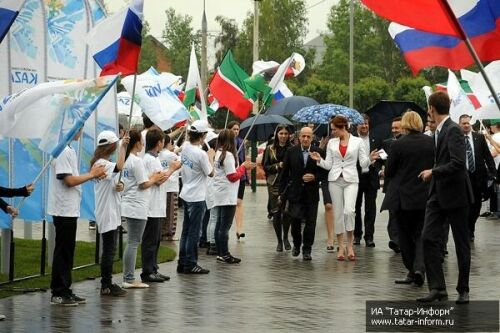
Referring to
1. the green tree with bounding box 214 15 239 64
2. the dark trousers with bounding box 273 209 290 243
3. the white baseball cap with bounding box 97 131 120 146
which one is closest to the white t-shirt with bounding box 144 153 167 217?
the white baseball cap with bounding box 97 131 120 146

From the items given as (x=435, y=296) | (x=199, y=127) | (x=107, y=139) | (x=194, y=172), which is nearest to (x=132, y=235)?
(x=107, y=139)

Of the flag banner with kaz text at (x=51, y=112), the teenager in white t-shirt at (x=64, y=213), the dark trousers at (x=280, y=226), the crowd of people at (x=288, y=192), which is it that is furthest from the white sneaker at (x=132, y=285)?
the dark trousers at (x=280, y=226)

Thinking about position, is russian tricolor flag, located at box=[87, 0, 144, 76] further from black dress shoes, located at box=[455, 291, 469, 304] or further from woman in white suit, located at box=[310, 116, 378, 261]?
woman in white suit, located at box=[310, 116, 378, 261]

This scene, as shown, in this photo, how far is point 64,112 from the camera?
40.1ft

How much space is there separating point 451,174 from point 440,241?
26.5 inches

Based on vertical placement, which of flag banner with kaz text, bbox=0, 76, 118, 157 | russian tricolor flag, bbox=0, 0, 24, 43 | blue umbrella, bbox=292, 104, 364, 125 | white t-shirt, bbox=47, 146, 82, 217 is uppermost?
blue umbrella, bbox=292, 104, 364, 125

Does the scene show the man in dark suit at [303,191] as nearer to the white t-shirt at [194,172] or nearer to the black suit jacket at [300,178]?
the black suit jacket at [300,178]

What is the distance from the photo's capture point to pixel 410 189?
1426 centimetres

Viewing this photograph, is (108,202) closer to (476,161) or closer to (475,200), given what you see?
(475,200)

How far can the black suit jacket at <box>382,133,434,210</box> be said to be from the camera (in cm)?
1420

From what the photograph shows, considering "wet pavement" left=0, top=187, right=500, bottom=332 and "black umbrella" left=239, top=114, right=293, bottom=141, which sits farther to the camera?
"black umbrella" left=239, top=114, right=293, bottom=141

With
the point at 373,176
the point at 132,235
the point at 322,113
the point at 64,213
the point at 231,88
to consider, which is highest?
the point at 231,88

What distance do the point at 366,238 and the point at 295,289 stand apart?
17.8ft

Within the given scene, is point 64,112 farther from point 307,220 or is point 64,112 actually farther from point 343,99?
point 343,99
